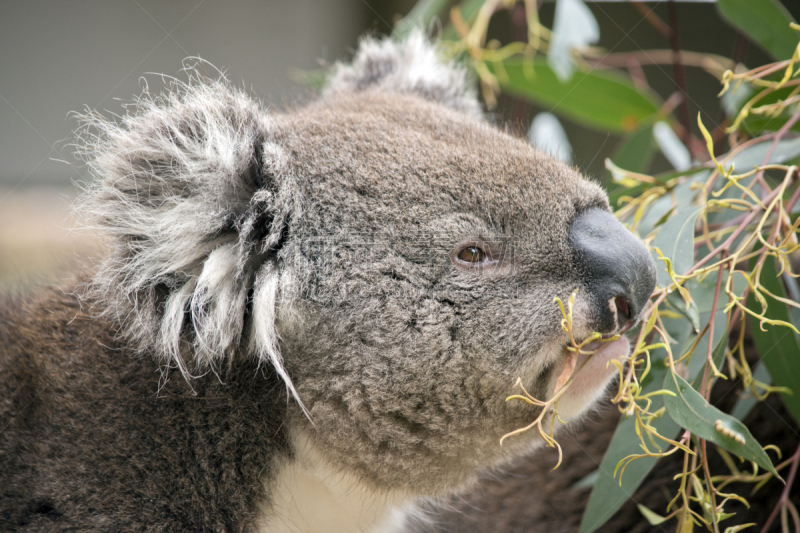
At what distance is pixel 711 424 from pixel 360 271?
0.82 m

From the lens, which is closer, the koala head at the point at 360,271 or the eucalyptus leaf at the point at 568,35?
the koala head at the point at 360,271

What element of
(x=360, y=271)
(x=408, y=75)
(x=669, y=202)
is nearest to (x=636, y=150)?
(x=669, y=202)

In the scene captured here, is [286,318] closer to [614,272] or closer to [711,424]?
[614,272]

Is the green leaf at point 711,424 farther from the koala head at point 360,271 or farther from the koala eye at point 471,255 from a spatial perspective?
the koala eye at point 471,255

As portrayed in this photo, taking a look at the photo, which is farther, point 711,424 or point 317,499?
point 317,499

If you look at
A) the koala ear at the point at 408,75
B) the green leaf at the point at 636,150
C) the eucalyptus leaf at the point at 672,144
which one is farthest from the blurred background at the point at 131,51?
the koala ear at the point at 408,75

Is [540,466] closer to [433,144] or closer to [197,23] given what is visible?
[433,144]

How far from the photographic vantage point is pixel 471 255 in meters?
1.55

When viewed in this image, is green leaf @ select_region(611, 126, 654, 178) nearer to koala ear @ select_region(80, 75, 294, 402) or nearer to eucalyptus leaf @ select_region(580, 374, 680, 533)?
eucalyptus leaf @ select_region(580, 374, 680, 533)

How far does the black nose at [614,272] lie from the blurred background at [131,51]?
8.70 feet

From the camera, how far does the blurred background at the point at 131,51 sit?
512 centimetres

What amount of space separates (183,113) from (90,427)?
739mm

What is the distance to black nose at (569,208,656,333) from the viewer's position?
4.80 feet

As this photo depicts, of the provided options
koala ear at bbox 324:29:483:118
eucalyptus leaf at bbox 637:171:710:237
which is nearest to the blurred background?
koala ear at bbox 324:29:483:118
